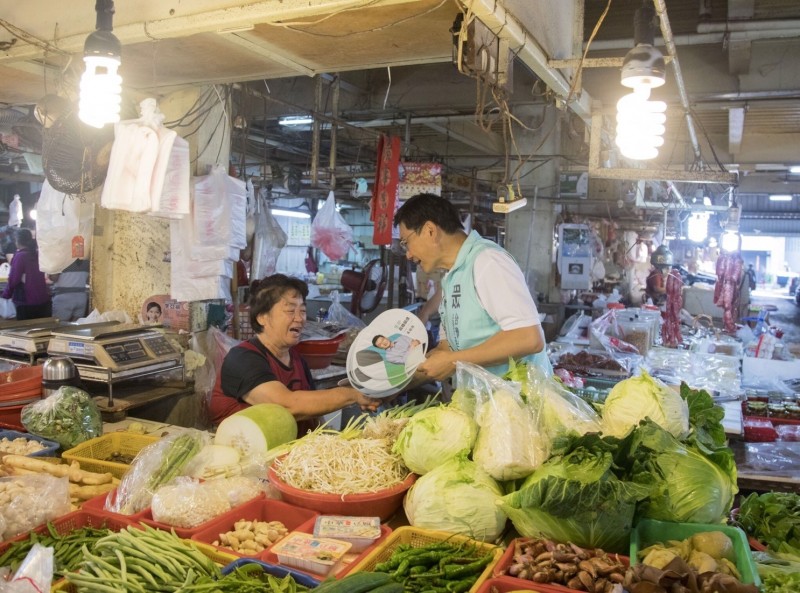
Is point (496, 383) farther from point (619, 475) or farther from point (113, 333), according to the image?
point (113, 333)

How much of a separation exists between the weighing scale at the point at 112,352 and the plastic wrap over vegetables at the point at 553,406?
2.80 meters

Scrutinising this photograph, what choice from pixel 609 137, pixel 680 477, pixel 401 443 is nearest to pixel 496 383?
pixel 401 443

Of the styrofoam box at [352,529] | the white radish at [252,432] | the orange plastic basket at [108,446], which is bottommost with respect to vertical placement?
the orange plastic basket at [108,446]

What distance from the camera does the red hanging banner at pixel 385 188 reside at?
7.24 meters

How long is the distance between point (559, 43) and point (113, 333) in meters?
3.64

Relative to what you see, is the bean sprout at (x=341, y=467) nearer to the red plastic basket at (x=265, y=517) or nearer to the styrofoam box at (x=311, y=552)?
the red plastic basket at (x=265, y=517)

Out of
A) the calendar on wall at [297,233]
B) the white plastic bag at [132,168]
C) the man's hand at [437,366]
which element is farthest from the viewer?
the calendar on wall at [297,233]

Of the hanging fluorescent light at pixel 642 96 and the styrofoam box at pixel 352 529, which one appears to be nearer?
the styrofoam box at pixel 352 529

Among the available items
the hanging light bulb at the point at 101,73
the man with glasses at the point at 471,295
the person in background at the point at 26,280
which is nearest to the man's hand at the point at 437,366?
the man with glasses at the point at 471,295

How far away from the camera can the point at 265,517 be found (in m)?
2.42

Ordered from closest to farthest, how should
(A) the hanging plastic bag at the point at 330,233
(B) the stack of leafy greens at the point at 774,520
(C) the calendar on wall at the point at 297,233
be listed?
(B) the stack of leafy greens at the point at 774,520
(A) the hanging plastic bag at the point at 330,233
(C) the calendar on wall at the point at 297,233

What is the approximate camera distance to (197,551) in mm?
2043

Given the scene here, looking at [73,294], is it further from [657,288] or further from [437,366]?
[657,288]

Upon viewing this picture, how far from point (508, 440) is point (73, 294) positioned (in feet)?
34.8
